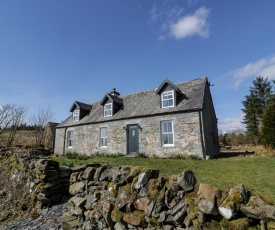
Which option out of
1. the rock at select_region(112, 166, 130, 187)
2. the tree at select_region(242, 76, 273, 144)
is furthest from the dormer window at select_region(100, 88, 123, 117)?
the tree at select_region(242, 76, 273, 144)

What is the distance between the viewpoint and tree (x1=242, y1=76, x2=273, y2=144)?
34.8 metres

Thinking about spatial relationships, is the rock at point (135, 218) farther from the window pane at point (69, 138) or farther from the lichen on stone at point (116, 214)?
the window pane at point (69, 138)

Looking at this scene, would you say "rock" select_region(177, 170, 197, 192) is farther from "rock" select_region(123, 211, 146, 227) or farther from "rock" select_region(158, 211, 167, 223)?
"rock" select_region(123, 211, 146, 227)

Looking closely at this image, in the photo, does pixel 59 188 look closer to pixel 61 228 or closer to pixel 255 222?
pixel 61 228

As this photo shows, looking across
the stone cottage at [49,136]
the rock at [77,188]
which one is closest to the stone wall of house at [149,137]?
the stone cottage at [49,136]

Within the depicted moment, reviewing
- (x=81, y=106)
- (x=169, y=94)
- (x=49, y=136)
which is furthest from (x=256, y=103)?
(x=49, y=136)

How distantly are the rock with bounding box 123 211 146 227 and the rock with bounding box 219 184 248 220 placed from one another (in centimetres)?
163

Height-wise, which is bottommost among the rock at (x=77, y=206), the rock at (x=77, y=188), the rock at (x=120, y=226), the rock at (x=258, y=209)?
the rock at (x=120, y=226)

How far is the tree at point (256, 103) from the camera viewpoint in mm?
34812

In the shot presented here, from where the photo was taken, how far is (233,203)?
8.46ft

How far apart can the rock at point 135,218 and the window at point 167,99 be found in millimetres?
13029

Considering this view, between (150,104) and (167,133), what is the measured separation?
12.3 feet

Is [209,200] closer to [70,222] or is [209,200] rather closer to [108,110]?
[70,222]

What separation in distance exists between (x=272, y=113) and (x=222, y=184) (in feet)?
46.7
